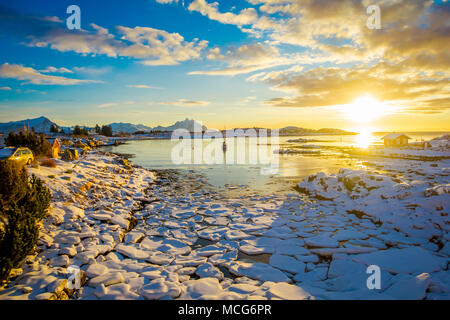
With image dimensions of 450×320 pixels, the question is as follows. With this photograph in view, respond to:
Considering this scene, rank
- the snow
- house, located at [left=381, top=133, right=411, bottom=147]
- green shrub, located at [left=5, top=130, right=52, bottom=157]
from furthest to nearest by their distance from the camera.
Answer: house, located at [left=381, top=133, right=411, bottom=147], green shrub, located at [left=5, top=130, right=52, bottom=157], the snow

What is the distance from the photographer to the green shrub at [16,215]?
496 centimetres

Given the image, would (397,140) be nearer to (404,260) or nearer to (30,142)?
(404,260)

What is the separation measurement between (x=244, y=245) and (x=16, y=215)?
638 centimetres

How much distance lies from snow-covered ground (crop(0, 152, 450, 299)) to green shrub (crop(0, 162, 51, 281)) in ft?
1.48

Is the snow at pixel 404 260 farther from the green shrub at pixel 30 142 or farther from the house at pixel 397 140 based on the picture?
the house at pixel 397 140

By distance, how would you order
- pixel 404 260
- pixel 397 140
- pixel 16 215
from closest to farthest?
1. pixel 16 215
2. pixel 404 260
3. pixel 397 140

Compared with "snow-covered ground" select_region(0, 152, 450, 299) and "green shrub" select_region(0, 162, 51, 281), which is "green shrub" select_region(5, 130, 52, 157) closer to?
"snow-covered ground" select_region(0, 152, 450, 299)

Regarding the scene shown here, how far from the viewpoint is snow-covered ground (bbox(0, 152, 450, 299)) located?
16.5 feet

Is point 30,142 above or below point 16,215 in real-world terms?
above

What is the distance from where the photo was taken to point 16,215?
5711 mm

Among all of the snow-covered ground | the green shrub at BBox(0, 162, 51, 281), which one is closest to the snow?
the snow-covered ground

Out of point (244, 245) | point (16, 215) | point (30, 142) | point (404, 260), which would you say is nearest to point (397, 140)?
point (404, 260)

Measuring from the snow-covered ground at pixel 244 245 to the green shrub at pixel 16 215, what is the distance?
0.45 meters

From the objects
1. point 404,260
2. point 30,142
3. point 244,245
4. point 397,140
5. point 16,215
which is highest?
point 397,140
